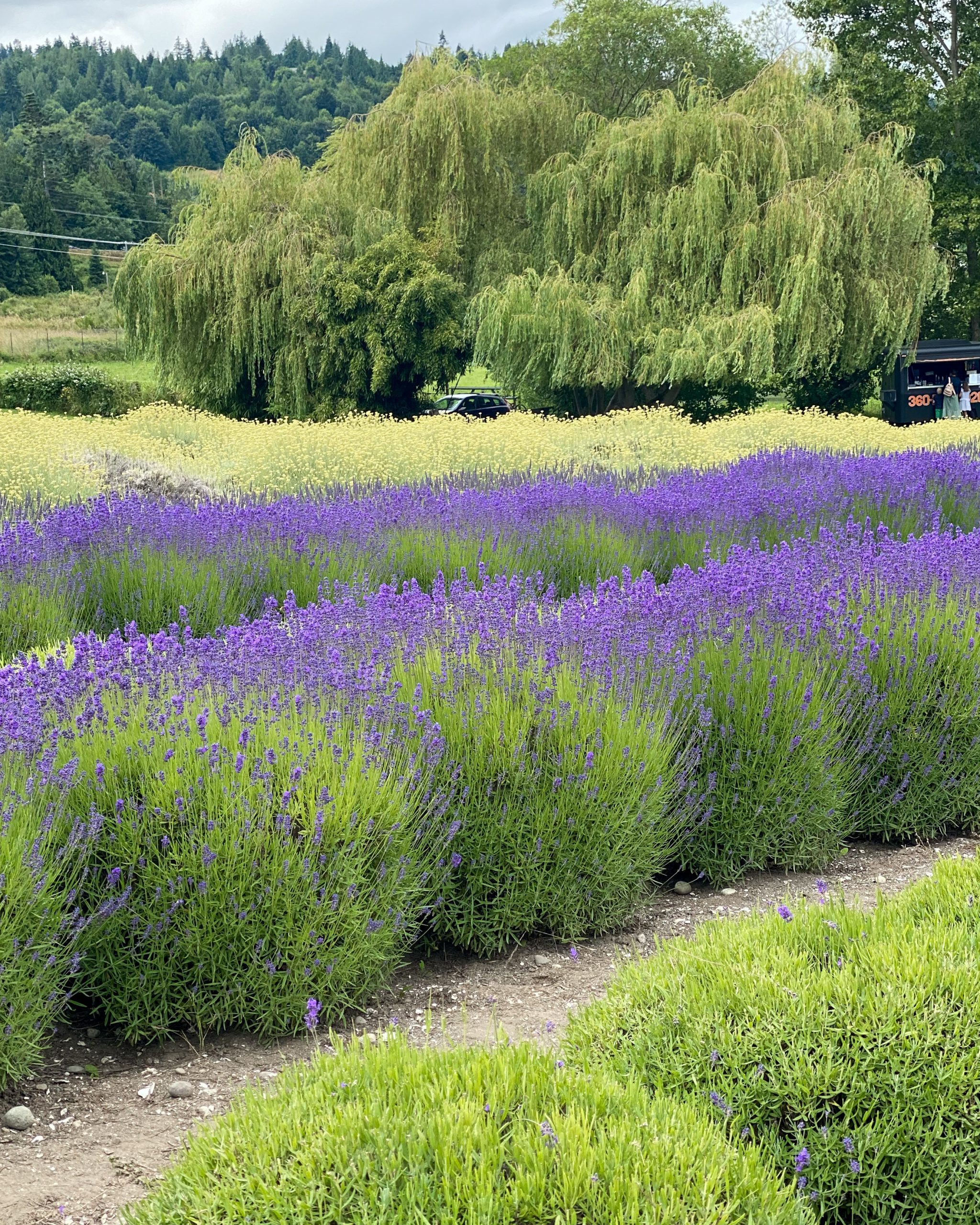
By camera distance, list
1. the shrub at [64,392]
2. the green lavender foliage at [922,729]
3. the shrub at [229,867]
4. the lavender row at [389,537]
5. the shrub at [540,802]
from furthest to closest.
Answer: the shrub at [64,392] < the lavender row at [389,537] < the green lavender foliage at [922,729] < the shrub at [540,802] < the shrub at [229,867]

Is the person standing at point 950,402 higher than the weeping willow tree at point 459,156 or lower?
lower

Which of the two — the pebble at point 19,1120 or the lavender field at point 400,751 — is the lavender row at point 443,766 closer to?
the lavender field at point 400,751

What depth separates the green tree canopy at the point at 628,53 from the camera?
3838 cm

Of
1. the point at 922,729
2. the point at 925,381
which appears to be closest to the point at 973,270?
the point at 925,381

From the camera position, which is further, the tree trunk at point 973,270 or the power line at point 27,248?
the power line at point 27,248

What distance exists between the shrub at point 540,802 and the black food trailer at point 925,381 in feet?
88.2

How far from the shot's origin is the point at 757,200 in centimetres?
2367

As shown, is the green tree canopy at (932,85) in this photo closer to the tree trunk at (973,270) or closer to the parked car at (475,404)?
the tree trunk at (973,270)

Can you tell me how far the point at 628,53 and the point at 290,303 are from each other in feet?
66.0

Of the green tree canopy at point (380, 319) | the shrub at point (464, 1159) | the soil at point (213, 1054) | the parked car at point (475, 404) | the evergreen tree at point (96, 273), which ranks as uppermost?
the evergreen tree at point (96, 273)

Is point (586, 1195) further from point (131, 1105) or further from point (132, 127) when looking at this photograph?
point (132, 127)

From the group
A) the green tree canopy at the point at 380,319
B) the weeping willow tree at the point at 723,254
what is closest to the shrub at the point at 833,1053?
the weeping willow tree at the point at 723,254

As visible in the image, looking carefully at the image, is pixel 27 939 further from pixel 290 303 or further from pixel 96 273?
pixel 96 273

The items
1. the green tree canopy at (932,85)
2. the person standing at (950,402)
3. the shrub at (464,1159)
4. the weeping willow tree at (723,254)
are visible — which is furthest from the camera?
the green tree canopy at (932,85)
